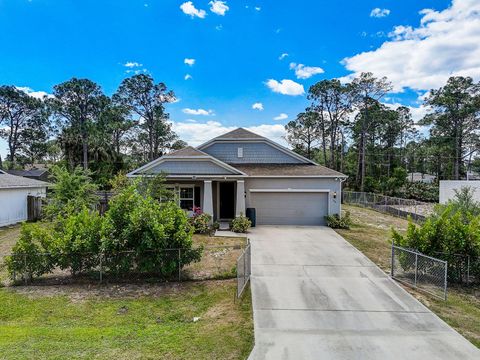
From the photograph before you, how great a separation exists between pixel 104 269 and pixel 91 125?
33.3 meters

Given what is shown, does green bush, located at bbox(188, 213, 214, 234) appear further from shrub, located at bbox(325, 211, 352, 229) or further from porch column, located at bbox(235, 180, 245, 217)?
shrub, located at bbox(325, 211, 352, 229)

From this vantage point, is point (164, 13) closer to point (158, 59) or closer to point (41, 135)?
point (158, 59)

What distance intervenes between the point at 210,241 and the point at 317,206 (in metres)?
7.68

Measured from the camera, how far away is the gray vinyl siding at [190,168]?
57.6ft

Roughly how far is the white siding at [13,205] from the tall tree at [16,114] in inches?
1180

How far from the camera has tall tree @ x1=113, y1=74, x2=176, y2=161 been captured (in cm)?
4272

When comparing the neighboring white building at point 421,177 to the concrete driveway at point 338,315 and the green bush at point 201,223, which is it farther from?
the concrete driveway at point 338,315

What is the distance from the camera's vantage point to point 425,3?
14.7 meters

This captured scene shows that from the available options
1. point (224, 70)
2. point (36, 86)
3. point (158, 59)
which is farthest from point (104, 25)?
point (36, 86)

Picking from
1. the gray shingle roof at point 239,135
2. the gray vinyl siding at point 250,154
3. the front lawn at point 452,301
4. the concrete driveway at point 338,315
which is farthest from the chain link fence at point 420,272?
the gray shingle roof at point 239,135

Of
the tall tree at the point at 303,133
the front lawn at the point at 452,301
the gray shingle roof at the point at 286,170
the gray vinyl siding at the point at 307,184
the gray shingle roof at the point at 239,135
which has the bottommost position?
the front lawn at the point at 452,301

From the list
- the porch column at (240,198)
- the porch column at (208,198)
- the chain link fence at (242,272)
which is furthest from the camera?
the porch column at (240,198)

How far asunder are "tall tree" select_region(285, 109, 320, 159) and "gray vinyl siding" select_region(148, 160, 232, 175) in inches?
1241

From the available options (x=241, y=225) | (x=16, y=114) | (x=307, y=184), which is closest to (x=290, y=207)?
(x=307, y=184)
